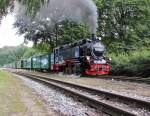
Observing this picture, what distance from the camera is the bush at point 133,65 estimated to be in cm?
2434

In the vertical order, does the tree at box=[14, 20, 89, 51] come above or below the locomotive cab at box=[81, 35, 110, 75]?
above

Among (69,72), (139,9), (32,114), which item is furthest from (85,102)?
(139,9)

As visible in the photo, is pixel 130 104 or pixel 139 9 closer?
pixel 130 104

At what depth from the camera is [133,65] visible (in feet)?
84.0

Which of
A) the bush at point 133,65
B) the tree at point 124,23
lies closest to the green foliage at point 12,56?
the tree at point 124,23

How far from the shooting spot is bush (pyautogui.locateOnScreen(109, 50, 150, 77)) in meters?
24.3

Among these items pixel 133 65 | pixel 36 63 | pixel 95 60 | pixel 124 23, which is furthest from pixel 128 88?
pixel 36 63

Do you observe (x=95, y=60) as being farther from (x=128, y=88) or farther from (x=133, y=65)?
(x=128, y=88)

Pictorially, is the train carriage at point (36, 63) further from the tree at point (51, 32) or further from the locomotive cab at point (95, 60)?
the locomotive cab at point (95, 60)

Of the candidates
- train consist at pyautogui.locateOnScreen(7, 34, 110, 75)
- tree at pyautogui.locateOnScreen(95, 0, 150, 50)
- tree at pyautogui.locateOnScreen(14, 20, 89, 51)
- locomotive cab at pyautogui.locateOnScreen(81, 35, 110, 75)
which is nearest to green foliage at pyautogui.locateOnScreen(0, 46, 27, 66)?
tree at pyautogui.locateOnScreen(14, 20, 89, 51)

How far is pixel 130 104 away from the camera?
9.92 meters

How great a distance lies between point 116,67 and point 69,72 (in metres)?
5.16

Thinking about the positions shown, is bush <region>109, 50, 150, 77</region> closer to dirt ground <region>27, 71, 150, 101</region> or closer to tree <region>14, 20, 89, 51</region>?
dirt ground <region>27, 71, 150, 101</region>

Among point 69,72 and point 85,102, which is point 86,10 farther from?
point 85,102
